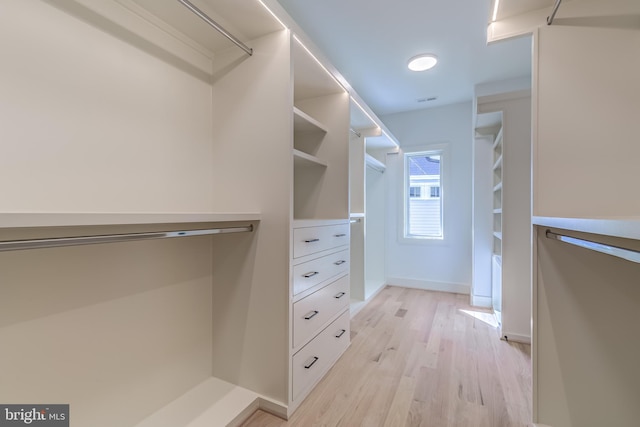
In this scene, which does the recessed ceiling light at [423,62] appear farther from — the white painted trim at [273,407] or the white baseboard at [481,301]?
the white painted trim at [273,407]

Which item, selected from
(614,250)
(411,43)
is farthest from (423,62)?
(614,250)

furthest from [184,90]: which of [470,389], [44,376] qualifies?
[470,389]

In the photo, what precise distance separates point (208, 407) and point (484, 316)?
8.82ft

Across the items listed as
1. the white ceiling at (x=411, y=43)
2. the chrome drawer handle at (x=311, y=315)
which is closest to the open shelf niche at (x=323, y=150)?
the white ceiling at (x=411, y=43)

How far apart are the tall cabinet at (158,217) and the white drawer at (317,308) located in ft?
0.05

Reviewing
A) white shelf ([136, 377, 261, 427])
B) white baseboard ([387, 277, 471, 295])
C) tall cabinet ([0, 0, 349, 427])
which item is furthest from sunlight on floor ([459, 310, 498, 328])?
white shelf ([136, 377, 261, 427])

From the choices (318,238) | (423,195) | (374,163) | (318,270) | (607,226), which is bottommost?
(318,270)

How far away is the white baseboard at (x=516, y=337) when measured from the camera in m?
2.23

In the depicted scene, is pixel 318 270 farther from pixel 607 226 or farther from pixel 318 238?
pixel 607 226

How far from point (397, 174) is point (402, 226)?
0.76 metres

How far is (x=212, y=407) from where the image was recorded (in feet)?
4.57

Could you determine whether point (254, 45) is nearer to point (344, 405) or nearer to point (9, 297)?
point (9, 297)

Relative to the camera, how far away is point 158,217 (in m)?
0.97

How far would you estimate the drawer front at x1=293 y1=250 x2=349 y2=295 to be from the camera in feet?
4.95
